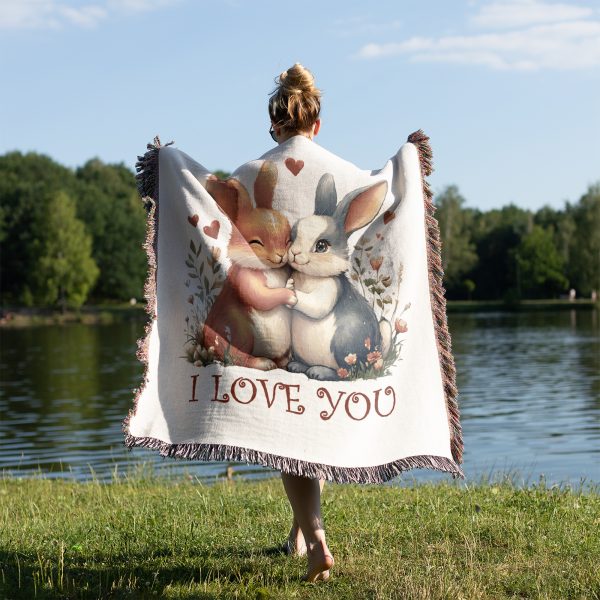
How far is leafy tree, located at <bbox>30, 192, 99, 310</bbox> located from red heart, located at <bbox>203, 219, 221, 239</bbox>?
2677 inches

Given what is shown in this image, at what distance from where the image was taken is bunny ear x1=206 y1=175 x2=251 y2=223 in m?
5.05

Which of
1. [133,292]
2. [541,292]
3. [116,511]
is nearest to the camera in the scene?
[116,511]

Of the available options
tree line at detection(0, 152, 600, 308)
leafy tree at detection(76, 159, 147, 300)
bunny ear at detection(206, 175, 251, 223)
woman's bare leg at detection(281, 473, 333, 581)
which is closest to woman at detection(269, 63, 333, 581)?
woman's bare leg at detection(281, 473, 333, 581)

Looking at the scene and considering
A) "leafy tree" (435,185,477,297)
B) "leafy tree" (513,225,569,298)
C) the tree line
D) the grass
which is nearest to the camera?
the grass

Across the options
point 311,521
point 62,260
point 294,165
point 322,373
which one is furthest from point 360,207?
point 62,260

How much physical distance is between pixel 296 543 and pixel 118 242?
254 feet

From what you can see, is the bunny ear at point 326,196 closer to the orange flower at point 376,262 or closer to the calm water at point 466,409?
the orange flower at point 376,262

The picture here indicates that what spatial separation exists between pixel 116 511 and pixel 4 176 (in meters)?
80.9

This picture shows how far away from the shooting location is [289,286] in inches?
197

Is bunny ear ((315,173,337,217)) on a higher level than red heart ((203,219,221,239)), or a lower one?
higher

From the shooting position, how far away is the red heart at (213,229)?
5.06m

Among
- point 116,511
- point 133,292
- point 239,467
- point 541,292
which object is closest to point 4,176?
point 133,292

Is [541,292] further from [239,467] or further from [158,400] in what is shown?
[158,400]

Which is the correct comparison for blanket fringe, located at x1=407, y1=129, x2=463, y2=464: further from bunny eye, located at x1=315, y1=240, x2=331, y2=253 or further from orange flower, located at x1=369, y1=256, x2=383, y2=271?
bunny eye, located at x1=315, y1=240, x2=331, y2=253
